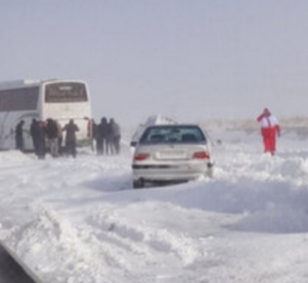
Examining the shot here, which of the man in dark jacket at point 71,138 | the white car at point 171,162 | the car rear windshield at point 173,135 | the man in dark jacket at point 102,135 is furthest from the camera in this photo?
the man in dark jacket at point 102,135

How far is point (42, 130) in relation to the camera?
42.8 metres

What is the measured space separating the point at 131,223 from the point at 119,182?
9134mm

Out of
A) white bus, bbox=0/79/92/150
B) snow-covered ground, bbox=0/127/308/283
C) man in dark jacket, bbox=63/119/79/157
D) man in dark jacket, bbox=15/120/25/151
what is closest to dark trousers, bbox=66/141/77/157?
man in dark jacket, bbox=63/119/79/157

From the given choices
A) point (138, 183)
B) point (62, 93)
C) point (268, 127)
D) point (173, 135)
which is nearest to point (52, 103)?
point (62, 93)

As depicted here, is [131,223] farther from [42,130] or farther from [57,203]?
[42,130]

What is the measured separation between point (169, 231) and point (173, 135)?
8.13m

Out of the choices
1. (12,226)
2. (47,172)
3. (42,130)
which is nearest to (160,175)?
(12,226)

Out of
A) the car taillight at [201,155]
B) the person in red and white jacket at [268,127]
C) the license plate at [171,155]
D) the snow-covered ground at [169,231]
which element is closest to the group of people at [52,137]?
the person in red and white jacket at [268,127]

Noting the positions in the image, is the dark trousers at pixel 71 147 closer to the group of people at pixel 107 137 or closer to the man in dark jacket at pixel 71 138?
the man in dark jacket at pixel 71 138

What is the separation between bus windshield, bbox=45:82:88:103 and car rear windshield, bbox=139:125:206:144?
23929 mm

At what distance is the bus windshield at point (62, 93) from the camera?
46.8 m

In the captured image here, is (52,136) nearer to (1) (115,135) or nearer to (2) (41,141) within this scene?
(2) (41,141)

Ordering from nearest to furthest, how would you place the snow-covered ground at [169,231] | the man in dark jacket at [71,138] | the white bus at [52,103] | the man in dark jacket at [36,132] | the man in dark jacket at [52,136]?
the snow-covered ground at [169,231], the man in dark jacket at [71,138], the man in dark jacket at [52,136], the man in dark jacket at [36,132], the white bus at [52,103]

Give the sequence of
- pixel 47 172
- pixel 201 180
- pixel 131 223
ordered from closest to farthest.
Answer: pixel 131 223, pixel 201 180, pixel 47 172
